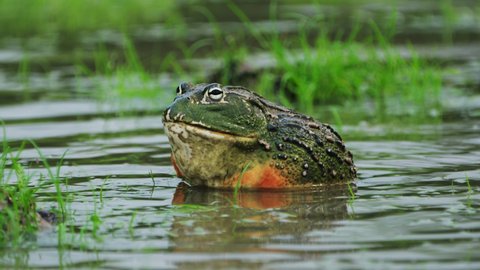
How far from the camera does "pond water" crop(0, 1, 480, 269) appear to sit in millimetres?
5742

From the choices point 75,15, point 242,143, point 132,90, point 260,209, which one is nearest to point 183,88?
point 242,143

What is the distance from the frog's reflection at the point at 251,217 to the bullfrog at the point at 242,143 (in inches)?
4.4

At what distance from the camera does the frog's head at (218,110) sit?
7480 millimetres

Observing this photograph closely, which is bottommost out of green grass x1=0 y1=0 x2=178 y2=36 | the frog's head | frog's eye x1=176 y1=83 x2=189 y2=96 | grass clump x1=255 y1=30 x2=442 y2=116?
the frog's head

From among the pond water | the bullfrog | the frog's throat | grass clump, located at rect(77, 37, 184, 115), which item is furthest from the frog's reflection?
grass clump, located at rect(77, 37, 184, 115)

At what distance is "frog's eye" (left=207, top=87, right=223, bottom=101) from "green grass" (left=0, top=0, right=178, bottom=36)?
11.7 metres

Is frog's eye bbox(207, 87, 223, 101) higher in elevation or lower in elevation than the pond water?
higher

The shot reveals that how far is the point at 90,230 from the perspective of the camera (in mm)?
6387

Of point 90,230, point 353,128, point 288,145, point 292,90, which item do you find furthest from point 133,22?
point 90,230

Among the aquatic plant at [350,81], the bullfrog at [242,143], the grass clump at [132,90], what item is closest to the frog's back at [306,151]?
the bullfrog at [242,143]

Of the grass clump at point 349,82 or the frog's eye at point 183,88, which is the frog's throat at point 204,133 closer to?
the frog's eye at point 183,88

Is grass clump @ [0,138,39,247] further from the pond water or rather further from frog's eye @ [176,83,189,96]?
frog's eye @ [176,83,189,96]

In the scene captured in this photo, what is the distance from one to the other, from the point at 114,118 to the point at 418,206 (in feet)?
18.3

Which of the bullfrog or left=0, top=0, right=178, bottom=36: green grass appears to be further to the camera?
left=0, top=0, right=178, bottom=36: green grass
